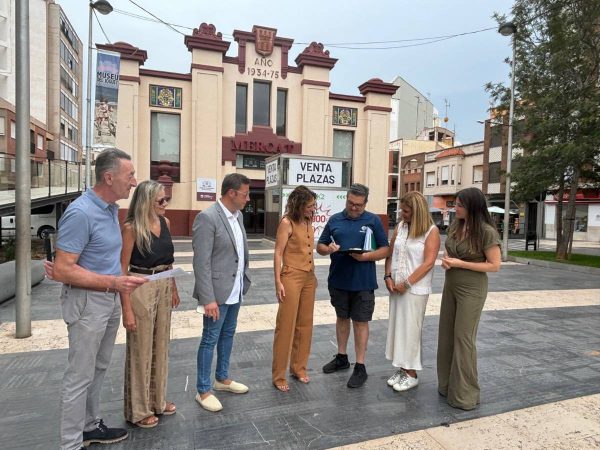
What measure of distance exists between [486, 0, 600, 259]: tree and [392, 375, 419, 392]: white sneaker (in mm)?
11172

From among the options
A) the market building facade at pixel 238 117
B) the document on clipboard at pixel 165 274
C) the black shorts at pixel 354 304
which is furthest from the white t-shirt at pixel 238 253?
the market building facade at pixel 238 117

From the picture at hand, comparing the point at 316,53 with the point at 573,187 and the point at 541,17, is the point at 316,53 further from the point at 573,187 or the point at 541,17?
the point at 573,187

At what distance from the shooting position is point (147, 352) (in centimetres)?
296

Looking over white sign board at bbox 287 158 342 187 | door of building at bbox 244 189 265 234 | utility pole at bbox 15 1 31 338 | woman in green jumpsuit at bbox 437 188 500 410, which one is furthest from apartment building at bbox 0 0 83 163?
woman in green jumpsuit at bbox 437 188 500 410

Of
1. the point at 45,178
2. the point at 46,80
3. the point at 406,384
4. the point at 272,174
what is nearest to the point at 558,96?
the point at 272,174

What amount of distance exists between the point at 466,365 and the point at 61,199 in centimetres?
1535

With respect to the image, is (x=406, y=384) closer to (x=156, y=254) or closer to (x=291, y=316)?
(x=291, y=316)

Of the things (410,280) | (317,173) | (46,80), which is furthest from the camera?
Result: (46,80)

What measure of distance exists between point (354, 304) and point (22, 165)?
410 centimetres

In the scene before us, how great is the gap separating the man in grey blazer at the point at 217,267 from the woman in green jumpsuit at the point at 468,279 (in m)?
1.70

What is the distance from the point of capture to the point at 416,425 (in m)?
3.10

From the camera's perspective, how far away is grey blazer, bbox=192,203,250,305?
3117mm

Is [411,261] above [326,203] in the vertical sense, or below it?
below

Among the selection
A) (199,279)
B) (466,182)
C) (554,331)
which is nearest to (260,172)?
(554,331)
